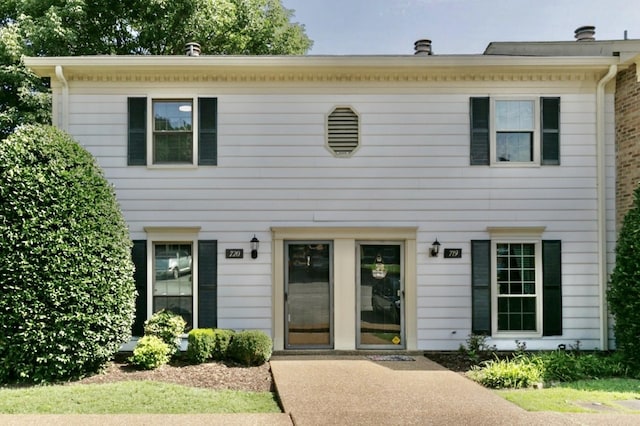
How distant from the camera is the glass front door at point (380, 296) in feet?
26.6

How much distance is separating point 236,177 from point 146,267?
232cm

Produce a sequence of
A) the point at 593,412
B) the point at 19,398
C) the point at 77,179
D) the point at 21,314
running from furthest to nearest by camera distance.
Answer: the point at 77,179 → the point at 21,314 → the point at 19,398 → the point at 593,412

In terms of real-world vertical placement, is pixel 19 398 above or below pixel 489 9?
below

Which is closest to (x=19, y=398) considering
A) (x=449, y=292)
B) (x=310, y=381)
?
(x=310, y=381)

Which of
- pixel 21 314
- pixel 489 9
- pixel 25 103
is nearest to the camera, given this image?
pixel 21 314

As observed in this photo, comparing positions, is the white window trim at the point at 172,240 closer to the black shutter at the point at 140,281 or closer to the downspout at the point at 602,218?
the black shutter at the point at 140,281

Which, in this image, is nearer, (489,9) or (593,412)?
(593,412)

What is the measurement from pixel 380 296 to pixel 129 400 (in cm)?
453

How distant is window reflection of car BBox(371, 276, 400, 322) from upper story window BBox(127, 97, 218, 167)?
12.6 feet

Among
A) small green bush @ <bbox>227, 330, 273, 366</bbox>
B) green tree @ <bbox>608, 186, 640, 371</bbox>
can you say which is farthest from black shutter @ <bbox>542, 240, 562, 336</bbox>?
small green bush @ <bbox>227, 330, 273, 366</bbox>

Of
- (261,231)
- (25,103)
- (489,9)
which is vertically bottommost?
(261,231)

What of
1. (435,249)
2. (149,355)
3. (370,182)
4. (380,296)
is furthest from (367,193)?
(149,355)

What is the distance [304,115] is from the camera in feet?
26.7

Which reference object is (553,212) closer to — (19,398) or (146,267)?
(146,267)
